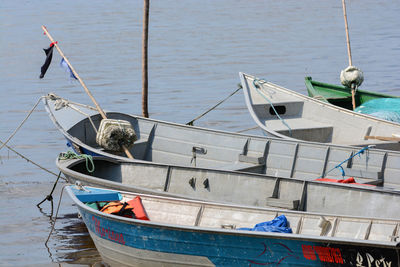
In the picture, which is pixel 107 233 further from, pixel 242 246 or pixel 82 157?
pixel 82 157

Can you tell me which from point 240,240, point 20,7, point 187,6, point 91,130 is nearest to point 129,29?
point 187,6

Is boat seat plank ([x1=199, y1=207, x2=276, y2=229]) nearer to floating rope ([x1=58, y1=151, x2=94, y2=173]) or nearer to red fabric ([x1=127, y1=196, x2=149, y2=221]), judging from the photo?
red fabric ([x1=127, y1=196, x2=149, y2=221])

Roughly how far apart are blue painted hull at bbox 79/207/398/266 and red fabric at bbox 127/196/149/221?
0.59m

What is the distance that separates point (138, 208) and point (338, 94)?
378 inches

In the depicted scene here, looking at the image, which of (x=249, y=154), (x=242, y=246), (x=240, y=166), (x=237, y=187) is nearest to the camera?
(x=242, y=246)

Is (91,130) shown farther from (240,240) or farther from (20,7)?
(20,7)

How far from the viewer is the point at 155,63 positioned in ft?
102

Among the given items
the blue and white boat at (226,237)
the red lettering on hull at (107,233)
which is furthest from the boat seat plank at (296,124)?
the red lettering on hull at (107,233)

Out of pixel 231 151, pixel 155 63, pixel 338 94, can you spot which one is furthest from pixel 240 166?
pixel 155 63

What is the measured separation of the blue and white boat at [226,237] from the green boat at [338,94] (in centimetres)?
838

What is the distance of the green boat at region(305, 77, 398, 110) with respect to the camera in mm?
18719

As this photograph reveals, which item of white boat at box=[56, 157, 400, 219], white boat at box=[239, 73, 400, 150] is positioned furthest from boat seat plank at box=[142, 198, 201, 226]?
white boat at box=[239, 73, 400, 150]

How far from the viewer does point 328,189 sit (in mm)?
11102

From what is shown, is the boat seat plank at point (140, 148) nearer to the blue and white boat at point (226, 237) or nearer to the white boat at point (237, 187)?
the white boat at point (237, 187)
